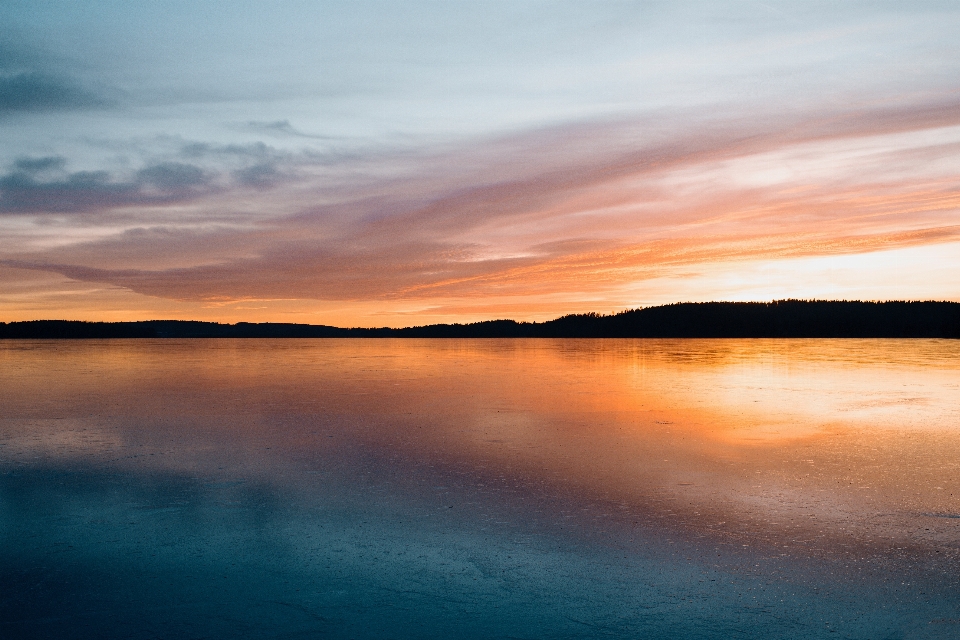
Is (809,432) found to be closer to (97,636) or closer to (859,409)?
(859,409)

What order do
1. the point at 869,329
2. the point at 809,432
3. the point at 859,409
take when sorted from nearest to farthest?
the point at 809,432 < the point at 859,409 < the point at 869,329

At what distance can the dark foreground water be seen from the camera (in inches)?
179

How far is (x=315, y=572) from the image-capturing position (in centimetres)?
529

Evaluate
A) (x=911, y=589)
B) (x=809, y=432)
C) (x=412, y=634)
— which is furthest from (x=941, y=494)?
(x=412, y=634)

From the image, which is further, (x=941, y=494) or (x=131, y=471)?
(x=131, y=471)

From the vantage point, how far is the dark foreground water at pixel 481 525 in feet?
15.0

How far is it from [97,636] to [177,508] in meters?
2.86

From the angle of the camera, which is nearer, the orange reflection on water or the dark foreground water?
the dark foreground water

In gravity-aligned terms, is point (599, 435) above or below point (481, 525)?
above

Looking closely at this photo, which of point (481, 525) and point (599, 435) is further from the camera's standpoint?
point (599, 435)

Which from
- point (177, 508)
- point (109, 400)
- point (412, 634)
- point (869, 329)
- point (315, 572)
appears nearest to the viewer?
point (412, 634)

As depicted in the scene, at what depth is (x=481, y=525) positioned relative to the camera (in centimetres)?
645

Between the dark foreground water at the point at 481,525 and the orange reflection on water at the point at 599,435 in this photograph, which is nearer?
the dark foreground water at the point at 481,525

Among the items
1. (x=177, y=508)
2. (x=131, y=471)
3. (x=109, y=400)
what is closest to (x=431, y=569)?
(x=177, y=508)
